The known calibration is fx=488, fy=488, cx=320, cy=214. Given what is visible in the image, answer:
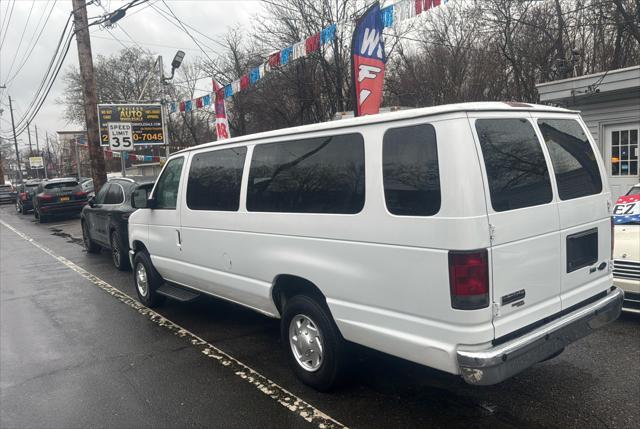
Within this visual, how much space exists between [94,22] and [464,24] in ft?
52.9

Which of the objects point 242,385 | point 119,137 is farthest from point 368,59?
point 119,137

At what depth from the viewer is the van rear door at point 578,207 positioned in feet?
11.0

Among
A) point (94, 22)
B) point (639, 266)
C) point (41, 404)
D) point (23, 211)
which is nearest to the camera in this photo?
point (41, 404)

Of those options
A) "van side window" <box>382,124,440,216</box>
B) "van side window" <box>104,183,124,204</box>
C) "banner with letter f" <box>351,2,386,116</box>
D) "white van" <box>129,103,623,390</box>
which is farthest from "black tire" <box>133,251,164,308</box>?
"van side window" <box>382,124,440,216</box>

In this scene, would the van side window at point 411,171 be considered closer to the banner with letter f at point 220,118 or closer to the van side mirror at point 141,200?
the van side mirror at point 141,200

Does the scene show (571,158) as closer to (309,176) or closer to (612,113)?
(309,176)

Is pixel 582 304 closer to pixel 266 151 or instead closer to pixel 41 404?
pixel 266 151

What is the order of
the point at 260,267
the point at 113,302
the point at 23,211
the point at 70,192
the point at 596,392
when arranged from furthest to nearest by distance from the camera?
the point at 23,211 < the point at 70,192 < the point at 113,302 < the point at 260,267 < the point at 596,392

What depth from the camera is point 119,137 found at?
13.5 metres

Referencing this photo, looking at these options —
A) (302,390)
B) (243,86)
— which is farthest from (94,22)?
(302,390)

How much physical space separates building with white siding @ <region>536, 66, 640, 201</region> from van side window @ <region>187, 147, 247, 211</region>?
359 inches

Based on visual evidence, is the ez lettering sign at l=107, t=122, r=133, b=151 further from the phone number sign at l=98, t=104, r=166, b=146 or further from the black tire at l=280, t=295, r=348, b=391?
the black tire at l=280, t=295, r=348, b=391

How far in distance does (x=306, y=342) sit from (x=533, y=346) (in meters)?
1.68

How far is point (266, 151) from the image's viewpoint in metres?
4.18
